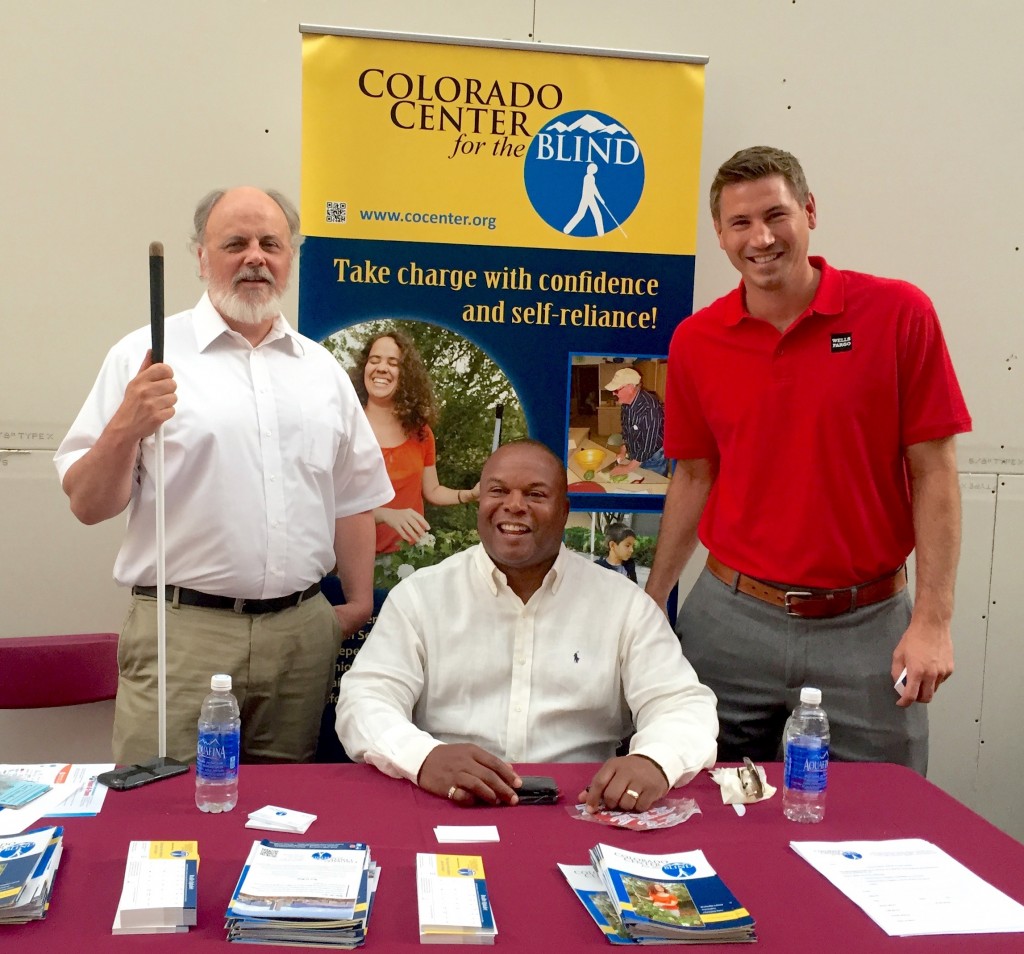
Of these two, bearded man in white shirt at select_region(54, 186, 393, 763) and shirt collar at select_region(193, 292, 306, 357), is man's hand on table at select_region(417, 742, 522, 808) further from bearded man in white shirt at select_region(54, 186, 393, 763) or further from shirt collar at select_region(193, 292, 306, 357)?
shirt collar at select_region(193, 292, 306, 357)

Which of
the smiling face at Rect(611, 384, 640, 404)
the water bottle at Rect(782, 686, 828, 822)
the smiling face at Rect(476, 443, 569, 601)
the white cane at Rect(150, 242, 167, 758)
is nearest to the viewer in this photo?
the water bottle at Rect(782, 686, 828, 822)

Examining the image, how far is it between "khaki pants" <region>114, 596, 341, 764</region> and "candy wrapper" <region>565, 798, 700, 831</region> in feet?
3.18

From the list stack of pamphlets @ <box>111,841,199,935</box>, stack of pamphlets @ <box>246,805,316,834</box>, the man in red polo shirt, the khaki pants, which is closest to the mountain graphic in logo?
the man in red polo shirt

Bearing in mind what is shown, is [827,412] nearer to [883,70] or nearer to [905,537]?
[905,537]

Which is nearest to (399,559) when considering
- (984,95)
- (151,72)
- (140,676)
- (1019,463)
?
(140,676)

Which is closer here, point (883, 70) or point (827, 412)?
point (827, 412)

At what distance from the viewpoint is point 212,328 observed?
2455 millimetres

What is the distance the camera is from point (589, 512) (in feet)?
10.4

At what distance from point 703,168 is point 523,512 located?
1.72 meters

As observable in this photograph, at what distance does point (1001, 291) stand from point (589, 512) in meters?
1.82

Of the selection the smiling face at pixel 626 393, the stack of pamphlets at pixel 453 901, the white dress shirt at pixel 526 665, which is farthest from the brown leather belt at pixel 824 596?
the stack of pamphlets at pixel 453 901

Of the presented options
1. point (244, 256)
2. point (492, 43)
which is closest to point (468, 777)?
point (244, 256)

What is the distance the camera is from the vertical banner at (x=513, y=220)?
2961 mm

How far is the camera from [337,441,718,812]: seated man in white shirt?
2.22 m
